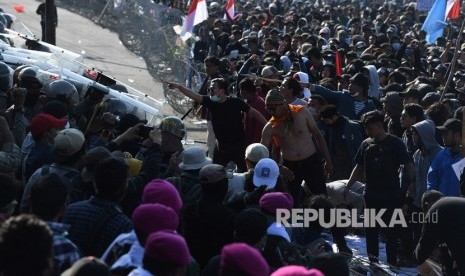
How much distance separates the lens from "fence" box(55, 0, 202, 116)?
19609 mm

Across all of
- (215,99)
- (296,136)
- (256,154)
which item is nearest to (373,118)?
(296,136)

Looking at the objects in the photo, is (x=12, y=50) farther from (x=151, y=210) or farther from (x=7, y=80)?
(x=151, y=210)

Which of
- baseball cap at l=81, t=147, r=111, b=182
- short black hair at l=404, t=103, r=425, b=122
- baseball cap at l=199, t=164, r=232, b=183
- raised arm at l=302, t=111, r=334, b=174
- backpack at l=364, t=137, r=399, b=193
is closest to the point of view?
baseball cap at l=199, t=164, r=232, b=183

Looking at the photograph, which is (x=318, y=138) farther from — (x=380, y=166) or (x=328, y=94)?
(x=328, y=94)

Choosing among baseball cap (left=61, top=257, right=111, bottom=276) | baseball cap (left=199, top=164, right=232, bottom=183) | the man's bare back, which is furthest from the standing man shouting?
baseball cap (left=61, top=257, right=111, bottom=276)

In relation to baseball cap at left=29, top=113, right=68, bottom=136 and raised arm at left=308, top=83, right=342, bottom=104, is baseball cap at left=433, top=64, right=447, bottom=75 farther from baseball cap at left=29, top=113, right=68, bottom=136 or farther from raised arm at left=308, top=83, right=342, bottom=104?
baseball cap at left=29, top=113, right=68, bottom=136

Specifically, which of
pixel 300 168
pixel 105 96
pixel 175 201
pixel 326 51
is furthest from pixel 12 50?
pixel 175 201

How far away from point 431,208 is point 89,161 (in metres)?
2.82

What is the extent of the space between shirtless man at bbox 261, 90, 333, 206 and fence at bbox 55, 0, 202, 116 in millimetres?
7881

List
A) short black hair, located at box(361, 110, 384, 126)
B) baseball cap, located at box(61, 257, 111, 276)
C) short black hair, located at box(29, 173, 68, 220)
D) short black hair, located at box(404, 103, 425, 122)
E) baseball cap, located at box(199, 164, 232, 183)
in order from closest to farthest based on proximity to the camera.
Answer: baseball cap, located at box(61, 257, 111, 276), short black hair, located at box(29, 173, 68, 220), baseball cap, located at box(199, 164, 232, 183), short black hair, located at box(361, 110, 384, 126), short black hair, located at box(404, 103, 425, 122)

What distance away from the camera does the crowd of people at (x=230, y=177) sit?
5492 mm

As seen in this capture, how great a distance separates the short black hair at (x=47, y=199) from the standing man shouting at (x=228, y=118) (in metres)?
5.38

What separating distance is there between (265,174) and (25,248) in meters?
3.44

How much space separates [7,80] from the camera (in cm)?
1045
